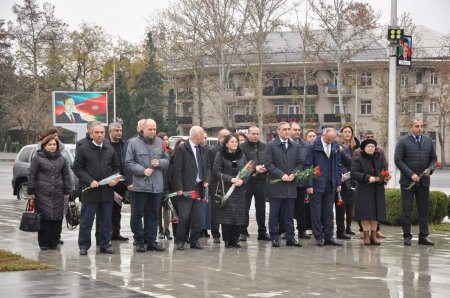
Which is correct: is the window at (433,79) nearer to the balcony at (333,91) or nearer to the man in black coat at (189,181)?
the balcony at (333,91)

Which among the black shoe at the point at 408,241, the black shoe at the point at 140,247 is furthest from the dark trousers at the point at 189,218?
the black shoe at the point at 408,241

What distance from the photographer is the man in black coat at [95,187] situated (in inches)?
559

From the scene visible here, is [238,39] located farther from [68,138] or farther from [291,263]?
[291,263]

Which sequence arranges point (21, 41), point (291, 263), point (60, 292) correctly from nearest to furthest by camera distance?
point (60, 292), point (291, 263), point (21, 41)

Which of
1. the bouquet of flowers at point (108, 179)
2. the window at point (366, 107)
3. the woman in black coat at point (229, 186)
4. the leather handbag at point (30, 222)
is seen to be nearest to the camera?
the leather handbag at point (30, 222)

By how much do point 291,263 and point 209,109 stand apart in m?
89.0

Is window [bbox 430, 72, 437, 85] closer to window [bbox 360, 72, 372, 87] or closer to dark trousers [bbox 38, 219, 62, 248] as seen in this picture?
window [bbox 360, 72, 372, 87]

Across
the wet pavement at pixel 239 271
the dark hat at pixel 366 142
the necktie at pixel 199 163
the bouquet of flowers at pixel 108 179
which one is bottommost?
the wet pavement at pixel 239 271

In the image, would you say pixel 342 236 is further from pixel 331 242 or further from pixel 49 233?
pixel 49 233

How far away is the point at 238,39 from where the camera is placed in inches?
2749

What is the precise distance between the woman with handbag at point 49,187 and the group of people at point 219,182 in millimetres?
15

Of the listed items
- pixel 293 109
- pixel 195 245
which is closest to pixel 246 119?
pixel 293 109

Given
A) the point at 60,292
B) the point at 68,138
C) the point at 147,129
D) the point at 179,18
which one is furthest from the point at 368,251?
the point at 68,138

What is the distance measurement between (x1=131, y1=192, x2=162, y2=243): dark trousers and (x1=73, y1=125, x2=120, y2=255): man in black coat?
1.57ft
